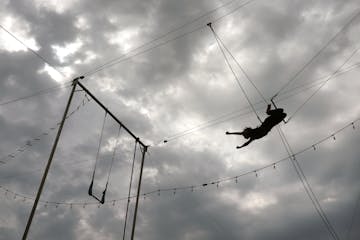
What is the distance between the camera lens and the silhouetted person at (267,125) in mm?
11430

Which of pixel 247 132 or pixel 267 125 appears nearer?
pixel 267 125

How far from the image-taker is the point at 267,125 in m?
11.8

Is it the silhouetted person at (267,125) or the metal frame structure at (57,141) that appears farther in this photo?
the silhouetted person at (267,125)

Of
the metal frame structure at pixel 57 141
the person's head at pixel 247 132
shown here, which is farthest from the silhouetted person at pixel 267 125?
the metal frame structure at pixel 57 141

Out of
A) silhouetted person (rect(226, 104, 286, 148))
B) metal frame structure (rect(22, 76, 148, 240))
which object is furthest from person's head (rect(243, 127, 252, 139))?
metal frame structure (rect(22, 76, 148, 240))

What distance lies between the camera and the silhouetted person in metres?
11.4

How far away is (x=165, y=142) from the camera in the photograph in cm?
1656

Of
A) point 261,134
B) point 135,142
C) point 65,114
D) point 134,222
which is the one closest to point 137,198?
point 134,222

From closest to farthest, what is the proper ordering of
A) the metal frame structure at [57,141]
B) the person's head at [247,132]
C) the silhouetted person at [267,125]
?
the metal frame structure at [57,141], the silhouetted person at [267,125], the person's head at [247,132]

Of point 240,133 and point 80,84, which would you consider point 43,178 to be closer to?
point 80,84

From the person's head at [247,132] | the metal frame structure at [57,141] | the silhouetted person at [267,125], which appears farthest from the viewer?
the person's head at [247,132]

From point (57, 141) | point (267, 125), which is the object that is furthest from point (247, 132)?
point (57, 141)

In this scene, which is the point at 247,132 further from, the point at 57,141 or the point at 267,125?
the point at 57,141

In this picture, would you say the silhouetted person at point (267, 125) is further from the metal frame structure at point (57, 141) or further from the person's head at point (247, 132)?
the metal frame structure at point (57, 141)
